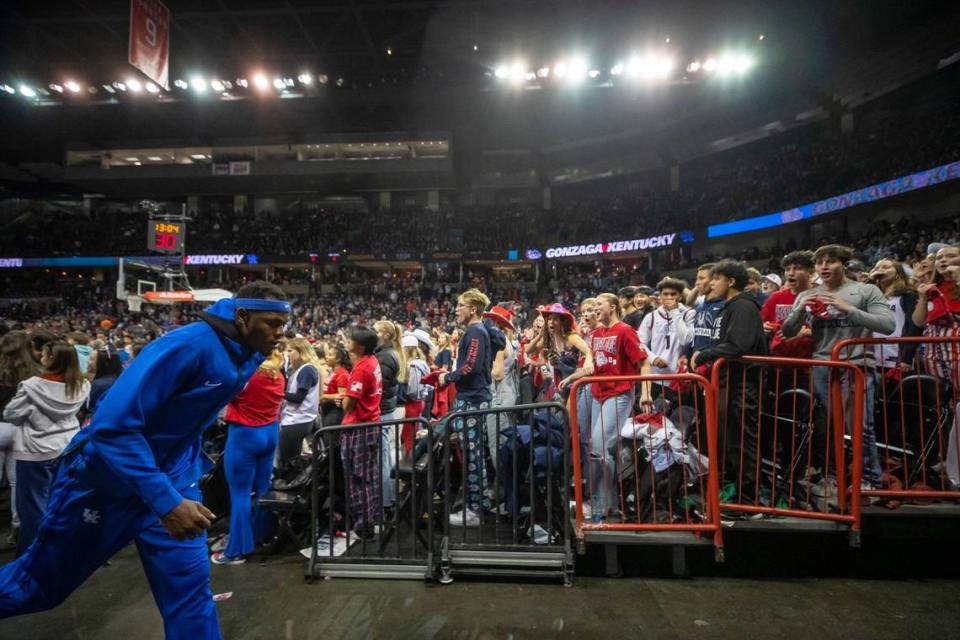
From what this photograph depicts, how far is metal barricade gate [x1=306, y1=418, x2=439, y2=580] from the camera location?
127 inches

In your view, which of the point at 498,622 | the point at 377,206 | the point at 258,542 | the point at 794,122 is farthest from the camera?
the point at 377,206

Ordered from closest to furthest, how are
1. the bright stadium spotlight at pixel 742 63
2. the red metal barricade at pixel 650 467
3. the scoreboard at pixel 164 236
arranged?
the red metal barricade at pixel 650 467 → the scoreboard at pixel 164 236 → the bright stadium spotlight at pixel 742 63

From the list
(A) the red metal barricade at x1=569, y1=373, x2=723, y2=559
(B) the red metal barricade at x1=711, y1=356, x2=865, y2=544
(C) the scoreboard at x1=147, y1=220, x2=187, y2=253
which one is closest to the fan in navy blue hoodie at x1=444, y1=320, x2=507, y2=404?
(A) the red metal barricade at x1=569, y1=373, x2=723, y2=559

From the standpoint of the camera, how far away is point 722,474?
10.6 feet

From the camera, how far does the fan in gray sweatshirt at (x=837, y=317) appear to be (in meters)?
3.47

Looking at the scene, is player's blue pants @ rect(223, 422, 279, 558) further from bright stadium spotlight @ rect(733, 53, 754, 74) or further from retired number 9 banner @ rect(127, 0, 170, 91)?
bright stadium spotlight @ rect(733, 53, 754, 74)

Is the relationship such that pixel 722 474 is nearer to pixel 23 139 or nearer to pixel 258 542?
pixel 258 542

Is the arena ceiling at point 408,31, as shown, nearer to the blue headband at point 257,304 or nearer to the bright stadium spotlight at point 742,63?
the bright stadium spotlight at point 742,63

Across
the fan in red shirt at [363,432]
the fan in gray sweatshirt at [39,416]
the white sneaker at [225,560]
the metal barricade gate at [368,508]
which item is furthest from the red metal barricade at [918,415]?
the fan in gray sweatshirt at [39,416]

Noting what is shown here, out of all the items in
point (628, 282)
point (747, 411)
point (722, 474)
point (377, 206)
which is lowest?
point (722, 474)

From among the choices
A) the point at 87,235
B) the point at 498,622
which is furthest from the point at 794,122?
the point at 87,235

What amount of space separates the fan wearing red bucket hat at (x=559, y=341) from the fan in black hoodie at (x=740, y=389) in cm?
140

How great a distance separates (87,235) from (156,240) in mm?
19400

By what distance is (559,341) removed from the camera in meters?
4.95
